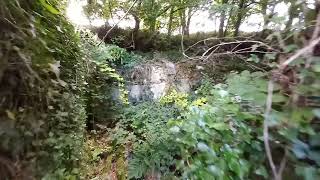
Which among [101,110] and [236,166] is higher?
[236,166]

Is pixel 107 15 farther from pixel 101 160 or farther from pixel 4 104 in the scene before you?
pixel 4 104

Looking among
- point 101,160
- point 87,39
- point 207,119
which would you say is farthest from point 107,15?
point 207,119

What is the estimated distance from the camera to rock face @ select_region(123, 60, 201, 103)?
14.3 ft

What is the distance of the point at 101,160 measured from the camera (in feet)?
12.1

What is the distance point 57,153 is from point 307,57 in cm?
130

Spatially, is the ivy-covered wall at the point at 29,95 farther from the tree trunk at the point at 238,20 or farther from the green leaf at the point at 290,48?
the tree trunk at the point at 238,20

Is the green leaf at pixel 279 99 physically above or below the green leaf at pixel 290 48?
below

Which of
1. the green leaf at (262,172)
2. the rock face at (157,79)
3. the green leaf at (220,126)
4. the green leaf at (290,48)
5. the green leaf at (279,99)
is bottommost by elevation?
the rock face at (157,79)

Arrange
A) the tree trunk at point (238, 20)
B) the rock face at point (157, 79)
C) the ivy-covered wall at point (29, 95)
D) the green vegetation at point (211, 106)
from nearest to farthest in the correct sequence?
the green vegetation at point (211, 106) < the ivy-covered wall at point (29, 95) < the rock face at point (157, 79) < the tree trunk at point (238, 20)

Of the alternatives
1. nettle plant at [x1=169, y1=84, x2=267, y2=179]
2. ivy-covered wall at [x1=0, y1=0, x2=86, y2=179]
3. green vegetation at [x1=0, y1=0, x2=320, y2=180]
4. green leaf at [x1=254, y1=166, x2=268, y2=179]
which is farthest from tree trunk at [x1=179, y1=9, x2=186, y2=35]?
green leaf at [x1=254, y1=166, x2=268, y2=179]

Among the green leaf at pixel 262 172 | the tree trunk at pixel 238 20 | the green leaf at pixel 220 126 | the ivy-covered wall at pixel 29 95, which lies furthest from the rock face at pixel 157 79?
the green leaf at pixel 262 172

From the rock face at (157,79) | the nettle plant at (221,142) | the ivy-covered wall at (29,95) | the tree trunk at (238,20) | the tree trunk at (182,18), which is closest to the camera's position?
the nettle plant at (221,142)

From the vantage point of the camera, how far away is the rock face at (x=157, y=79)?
437 centimetres

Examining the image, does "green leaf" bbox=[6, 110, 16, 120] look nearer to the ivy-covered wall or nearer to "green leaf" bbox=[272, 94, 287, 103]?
the ivy-covered wall
